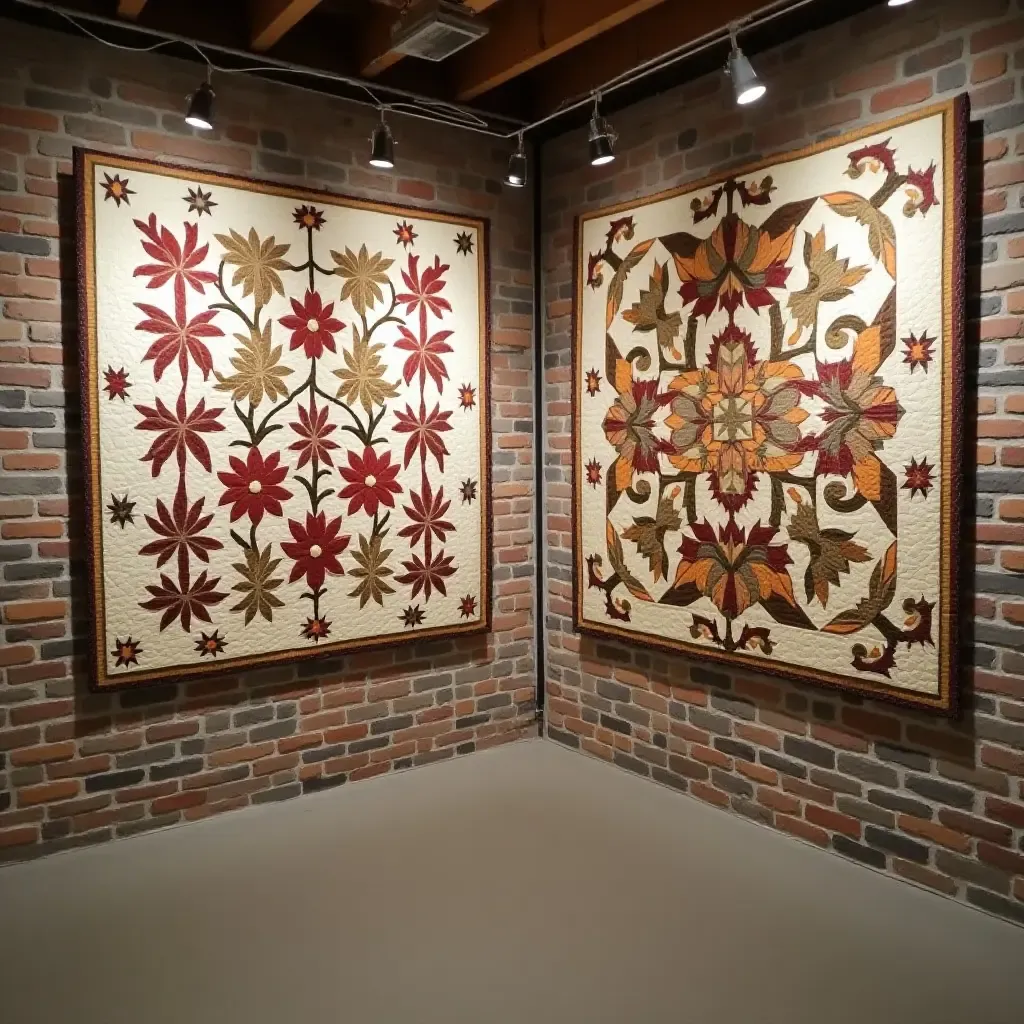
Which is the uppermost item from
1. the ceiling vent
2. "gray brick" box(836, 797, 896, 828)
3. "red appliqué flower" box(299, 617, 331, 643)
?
the ceiling vent

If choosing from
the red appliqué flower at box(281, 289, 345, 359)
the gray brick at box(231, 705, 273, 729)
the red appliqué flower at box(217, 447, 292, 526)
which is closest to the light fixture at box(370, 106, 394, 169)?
the red appliqué flower at box(281, 289, 345, 359)

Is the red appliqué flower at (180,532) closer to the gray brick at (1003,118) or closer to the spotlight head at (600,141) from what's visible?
the spotlight head at (600,141)

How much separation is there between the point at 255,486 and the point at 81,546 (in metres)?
0.58

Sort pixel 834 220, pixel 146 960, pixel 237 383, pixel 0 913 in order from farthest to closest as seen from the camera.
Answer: pixel 237 383
pixel 834 220
pixel 0 913
pixel 146 960

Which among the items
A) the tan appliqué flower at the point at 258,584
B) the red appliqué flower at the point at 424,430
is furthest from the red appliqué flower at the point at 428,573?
the tan appliqué flower at the point at 258,584

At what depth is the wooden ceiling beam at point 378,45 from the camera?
2.79 m

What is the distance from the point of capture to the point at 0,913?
2.32 metres

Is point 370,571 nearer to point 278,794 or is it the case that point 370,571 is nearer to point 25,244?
point 278,794

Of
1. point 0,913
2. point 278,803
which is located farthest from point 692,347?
point 0,913

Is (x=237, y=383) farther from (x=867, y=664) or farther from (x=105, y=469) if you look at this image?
(x=867, y=664)

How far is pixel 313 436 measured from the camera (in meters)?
3.00

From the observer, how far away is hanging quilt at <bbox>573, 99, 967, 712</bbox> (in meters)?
2.30

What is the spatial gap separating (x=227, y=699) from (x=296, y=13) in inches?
89.2

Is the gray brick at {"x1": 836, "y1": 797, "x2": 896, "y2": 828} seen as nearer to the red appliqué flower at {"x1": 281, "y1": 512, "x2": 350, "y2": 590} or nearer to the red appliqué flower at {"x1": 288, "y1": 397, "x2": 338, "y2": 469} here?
the red appliqué flower at {"x1": 281, "y1": 512, "x2": 350, "y2": 590}
